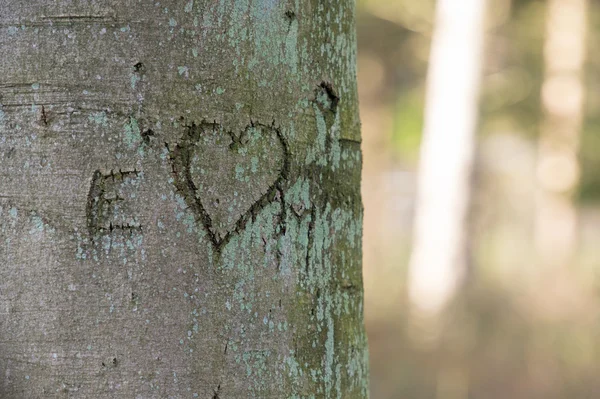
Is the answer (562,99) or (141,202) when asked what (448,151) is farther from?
(141,202)

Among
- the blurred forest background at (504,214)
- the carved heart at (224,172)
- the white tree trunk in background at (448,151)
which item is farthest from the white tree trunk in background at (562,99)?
the carved heart at (224,172)

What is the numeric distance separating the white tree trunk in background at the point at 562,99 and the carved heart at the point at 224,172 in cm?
1126

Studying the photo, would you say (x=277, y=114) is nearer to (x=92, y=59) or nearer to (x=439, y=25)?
(x=92, y=59)

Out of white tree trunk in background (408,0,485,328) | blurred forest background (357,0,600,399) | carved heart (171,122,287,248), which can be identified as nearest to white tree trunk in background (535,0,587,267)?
blurred forest background (357,0,600,399)

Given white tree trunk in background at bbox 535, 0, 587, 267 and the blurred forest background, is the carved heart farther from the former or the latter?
white tree trunk in background at bbox 535, 0, 587, 267

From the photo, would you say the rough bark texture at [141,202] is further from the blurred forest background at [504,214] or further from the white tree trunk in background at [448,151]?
the white tree trunk in background at [448,151]

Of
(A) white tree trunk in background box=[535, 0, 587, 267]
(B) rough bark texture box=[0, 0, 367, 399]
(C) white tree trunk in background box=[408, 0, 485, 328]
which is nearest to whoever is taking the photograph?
(B) rough bark texture box=[0, 0, 367, 399]

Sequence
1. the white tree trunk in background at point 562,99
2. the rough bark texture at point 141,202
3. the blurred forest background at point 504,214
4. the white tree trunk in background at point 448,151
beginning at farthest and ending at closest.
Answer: the white tree trunk in background at point 562,99, the white tree trunk in background at point 448,151, the blurred forest background at point 504,214, the rough bark texture at point 141,202

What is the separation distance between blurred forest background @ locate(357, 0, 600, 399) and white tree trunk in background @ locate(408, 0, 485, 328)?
0.84ft

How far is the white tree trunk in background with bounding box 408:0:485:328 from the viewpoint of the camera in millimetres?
8062

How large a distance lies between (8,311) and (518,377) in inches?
260

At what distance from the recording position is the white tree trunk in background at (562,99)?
11.5m

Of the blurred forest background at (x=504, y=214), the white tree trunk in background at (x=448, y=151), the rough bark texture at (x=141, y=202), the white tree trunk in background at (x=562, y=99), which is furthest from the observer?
the white tree trunk in background at (x=562, y=99)

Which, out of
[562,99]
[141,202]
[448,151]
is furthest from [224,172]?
[562,99]
